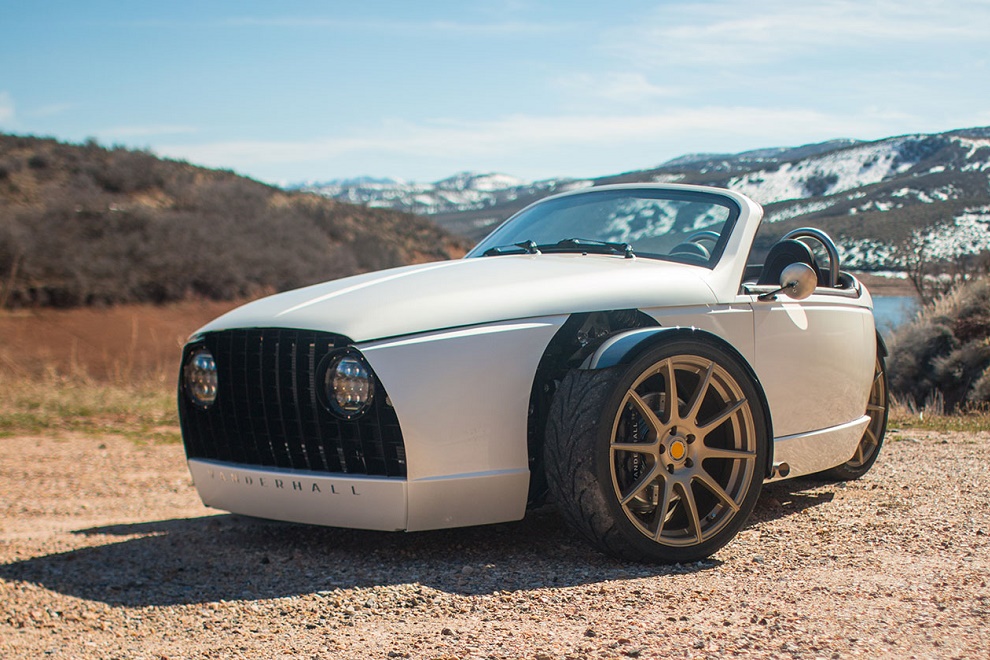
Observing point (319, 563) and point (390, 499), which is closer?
point (390, 499)

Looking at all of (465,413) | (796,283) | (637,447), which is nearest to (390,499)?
(465,413)

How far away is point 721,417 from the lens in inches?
156

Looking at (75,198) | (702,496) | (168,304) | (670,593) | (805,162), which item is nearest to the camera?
(670,593)

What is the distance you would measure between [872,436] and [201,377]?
3.72m

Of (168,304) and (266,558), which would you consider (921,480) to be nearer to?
(266,558)

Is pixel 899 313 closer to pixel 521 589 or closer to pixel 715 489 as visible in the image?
pixel 715 489

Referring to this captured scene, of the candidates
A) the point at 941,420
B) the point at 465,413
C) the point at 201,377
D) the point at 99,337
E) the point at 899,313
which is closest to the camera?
the point at 465,413

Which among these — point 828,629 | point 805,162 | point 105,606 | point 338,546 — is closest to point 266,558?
point 338,546

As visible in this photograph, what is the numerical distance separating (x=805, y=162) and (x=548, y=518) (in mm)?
10084

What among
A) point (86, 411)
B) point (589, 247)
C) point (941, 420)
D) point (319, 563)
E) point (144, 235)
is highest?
point (144, 235)

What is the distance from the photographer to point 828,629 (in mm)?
2949

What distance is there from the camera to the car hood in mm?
3752

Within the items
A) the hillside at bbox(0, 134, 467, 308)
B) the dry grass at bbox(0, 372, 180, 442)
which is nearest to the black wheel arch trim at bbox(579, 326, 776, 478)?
the dry grass at bbox(0, 372, 180, 442)

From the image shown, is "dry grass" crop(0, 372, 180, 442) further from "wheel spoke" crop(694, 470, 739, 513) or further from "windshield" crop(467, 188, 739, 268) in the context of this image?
"wheel spoke" crop(694, 470, 739, 513)
